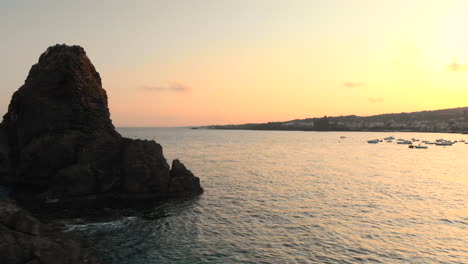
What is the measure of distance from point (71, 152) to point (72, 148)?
0.54m

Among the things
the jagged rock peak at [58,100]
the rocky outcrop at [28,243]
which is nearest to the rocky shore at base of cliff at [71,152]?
the jagged rock peak at [58,100]

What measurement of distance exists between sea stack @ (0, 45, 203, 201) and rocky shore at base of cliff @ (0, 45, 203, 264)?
11 cm

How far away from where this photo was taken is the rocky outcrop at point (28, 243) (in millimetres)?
15680

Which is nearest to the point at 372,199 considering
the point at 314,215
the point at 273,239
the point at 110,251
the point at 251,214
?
the point at 314,215

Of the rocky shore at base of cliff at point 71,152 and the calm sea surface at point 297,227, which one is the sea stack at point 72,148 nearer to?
the rocky shore at base of cliff at point 71,152

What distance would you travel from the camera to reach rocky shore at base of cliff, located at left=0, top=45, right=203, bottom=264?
122ft

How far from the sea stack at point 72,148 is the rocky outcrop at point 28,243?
1991cm

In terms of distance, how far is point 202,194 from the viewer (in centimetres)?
4153

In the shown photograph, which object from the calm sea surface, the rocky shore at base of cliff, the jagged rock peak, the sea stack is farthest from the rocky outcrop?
the jagged rock peak

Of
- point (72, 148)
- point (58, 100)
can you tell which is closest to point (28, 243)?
point (72, 148)

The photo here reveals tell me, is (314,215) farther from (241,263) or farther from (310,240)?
(241,263)

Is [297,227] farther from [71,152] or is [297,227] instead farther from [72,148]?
[72,148]

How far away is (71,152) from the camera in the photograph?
3988cm

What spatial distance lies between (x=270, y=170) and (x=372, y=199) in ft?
90.3
